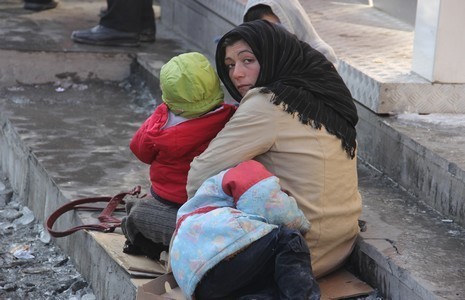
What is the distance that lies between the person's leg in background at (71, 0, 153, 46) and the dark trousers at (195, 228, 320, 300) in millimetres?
4077

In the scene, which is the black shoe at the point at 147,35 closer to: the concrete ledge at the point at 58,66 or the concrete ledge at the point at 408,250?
the concrete ledge at the point at 58,66

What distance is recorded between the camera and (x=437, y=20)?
4762 mm

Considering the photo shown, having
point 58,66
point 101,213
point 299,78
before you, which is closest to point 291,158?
point 299,78

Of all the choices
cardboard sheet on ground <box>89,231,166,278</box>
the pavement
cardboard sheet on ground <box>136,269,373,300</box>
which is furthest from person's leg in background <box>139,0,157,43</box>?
cardboard sheet on ground <box>136,269,373,300</box>

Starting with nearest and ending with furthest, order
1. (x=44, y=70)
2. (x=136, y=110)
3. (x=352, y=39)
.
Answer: (x=352, y=39), (x=136, y=110), (x=44, y=70)

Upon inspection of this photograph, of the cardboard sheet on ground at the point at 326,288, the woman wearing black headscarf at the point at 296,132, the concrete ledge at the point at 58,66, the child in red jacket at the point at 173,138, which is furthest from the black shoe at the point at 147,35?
the cardboard sheet on ground at the point at 326,288

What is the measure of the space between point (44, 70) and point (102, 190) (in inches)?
93.0

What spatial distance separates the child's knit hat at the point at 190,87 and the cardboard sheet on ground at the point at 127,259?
0.60m

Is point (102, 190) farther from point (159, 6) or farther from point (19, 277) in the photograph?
point (159, 6)

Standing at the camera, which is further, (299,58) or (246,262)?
(299,58)

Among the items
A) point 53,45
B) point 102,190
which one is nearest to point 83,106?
point 53,45

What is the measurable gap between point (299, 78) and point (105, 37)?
Result: 3739mm

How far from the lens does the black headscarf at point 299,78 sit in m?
3.66

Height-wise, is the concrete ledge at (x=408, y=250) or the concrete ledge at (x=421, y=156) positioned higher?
the concrete ledge at (x=421, y=156)
